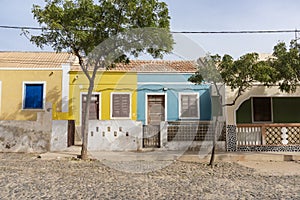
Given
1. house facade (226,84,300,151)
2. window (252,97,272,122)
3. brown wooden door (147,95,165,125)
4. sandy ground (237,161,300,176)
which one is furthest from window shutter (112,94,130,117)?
sandy ground (237,161,300,176)

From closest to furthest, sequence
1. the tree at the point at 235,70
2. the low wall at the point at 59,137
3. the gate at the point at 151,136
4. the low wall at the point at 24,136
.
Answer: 1. the tree at the point at 235,70
2. the low wall at the point at 59,137
3. the low wall at the point at 24,136
4. the gate at the point at 151,136

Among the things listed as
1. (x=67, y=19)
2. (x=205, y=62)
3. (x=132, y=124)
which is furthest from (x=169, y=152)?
(x=67, y=19)

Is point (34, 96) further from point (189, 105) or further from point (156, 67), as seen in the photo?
point (189, 105)

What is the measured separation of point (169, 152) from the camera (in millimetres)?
11406

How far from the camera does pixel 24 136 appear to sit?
39.0ft

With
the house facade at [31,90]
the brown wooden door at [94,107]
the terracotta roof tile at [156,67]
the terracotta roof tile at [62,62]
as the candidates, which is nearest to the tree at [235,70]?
the terracotta roof tile at [62,62]

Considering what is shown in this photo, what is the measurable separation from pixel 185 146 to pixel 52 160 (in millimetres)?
4864

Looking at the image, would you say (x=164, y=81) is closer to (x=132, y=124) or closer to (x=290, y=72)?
(x=132, y=124)

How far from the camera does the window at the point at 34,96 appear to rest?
49.9 feet

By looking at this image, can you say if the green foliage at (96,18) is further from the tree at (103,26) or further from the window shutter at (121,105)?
the window shutter at (121,105)

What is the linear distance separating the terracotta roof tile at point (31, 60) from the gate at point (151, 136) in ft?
20.1

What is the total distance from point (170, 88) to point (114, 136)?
16.7 feet

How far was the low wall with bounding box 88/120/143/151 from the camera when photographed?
11883mm

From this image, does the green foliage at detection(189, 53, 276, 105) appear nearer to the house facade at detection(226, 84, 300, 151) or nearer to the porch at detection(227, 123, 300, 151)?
the porch at detection(227, 123, 300, 151)
